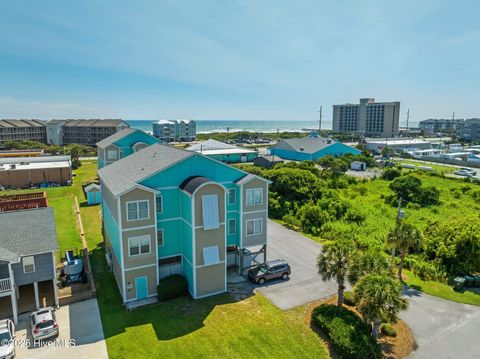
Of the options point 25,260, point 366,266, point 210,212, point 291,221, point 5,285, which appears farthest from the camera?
point 291,221

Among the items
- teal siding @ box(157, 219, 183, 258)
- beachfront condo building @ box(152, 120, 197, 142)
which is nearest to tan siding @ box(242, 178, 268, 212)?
teal siding @ box(157, 219, 183, 258)

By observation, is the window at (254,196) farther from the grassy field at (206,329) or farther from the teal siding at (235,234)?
the grassy field at (206,329)

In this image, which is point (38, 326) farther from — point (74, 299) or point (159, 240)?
point (159, 240)

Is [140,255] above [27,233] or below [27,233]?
below

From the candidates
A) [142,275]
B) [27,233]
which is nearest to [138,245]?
[142,275]

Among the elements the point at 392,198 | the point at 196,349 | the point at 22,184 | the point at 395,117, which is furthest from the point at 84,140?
the point at 395,117

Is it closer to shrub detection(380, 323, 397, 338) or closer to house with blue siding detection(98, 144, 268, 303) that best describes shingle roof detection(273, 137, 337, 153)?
house with blue siding detection(98, 144, 268, 303)

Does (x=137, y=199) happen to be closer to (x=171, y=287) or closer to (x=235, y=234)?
(x=171, y=287)
